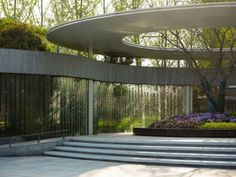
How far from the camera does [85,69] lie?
19.8m

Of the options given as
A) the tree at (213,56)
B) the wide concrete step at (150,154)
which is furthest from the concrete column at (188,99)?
the wide concrete step at (150,154)

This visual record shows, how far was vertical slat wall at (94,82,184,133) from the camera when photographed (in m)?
22.0

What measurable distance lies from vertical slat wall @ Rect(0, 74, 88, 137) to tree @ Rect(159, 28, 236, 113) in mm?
5148

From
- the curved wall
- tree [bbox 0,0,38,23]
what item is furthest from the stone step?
→ tree [bbox 0,0,38,23]

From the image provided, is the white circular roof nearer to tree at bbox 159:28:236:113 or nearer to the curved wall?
the curved wall

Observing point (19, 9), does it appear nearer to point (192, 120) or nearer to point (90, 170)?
point (192, 120)

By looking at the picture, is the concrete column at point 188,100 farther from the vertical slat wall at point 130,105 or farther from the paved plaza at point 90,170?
the paved plaza at point 90,170

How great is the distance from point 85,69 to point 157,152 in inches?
277

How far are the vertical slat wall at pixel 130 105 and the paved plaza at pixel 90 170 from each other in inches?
316

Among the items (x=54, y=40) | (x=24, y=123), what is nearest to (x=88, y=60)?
(x=54, y=40)

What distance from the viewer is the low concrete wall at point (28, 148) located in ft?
49.5

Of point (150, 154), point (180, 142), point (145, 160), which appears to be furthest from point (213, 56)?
point (145, 160)

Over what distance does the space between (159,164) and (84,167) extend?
7.28 ft

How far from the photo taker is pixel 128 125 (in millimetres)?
24031
